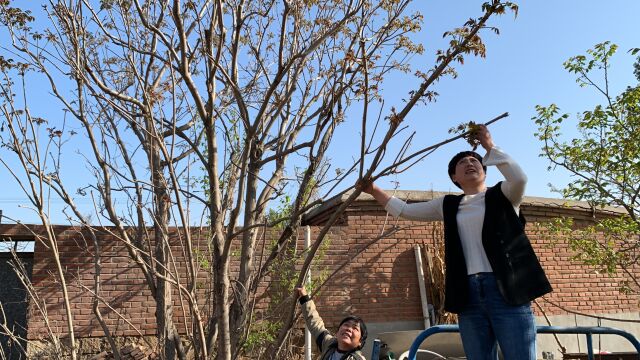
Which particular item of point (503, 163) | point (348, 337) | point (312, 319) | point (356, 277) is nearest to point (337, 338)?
point (348, 337)

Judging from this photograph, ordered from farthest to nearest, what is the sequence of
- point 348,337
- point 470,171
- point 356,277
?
point 356,277
point 348,337
point 470,171

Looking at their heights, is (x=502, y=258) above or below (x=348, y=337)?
above

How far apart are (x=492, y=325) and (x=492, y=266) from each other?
240 mm

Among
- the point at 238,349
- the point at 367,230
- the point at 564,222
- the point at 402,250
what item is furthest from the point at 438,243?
the point at 238,349

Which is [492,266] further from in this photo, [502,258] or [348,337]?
[348,337]

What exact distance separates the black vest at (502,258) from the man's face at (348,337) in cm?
98

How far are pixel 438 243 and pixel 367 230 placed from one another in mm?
1139

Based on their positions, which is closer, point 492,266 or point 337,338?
point 492,266

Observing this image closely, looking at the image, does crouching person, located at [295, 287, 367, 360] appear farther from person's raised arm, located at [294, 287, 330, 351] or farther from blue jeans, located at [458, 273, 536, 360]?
blue jeans, located at [458, 273, 536, 360]

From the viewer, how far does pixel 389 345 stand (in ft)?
21.0

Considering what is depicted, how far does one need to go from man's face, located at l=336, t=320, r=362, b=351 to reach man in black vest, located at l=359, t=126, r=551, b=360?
0.99 m

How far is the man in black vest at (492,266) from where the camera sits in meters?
2.47

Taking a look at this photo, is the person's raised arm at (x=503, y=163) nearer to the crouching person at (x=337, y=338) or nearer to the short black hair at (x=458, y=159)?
the short black hair at (x=458, y=159)

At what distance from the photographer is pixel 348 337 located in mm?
3523
